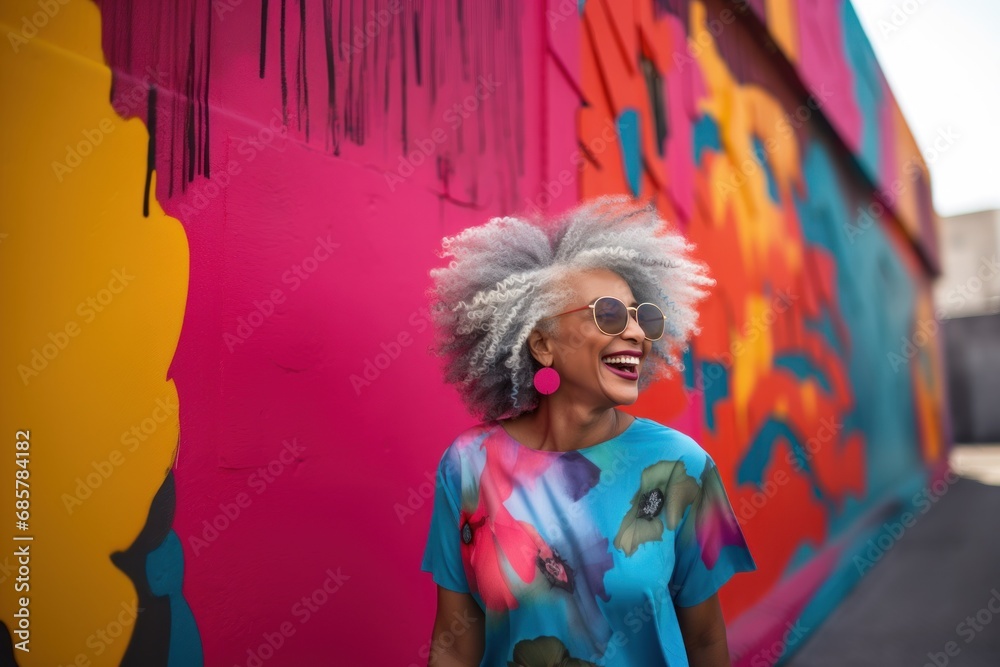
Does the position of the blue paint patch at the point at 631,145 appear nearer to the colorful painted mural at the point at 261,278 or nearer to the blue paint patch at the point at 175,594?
the colorful painted mural at the point at 261,278

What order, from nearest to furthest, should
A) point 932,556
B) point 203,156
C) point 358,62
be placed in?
1. point 203,156
2. point 358,62
3. point 932,556

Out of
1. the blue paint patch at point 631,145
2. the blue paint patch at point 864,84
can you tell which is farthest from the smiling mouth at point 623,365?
the blue paint patch at point 864,84

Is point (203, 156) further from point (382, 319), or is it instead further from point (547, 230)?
point (547, 230)

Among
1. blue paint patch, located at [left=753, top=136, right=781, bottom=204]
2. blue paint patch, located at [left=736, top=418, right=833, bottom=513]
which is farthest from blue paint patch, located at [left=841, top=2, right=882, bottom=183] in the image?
blue paint patch, located at [left=736, top=418, right=833, bottom=513]

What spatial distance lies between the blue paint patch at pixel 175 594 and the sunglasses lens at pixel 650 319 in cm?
117

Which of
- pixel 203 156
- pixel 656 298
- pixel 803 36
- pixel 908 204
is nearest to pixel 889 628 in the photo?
pixel 656 298

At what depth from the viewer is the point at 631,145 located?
3592mm

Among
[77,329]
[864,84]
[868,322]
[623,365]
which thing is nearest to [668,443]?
[623,365]

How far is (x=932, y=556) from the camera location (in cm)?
661

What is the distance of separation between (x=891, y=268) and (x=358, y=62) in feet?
30.2

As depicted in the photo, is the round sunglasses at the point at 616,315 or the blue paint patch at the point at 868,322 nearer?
the round sunglasses at the point at 616,315

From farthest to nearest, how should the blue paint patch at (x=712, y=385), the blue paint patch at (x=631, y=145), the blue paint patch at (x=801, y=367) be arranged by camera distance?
the blue paint patch at (x=801, y=367)
the blue paint patch at (x=712, y=385)
the blue paint patch at (x=631, y=145)

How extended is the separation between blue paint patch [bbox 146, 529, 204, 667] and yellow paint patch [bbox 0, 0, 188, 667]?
6cm

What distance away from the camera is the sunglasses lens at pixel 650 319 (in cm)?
169
